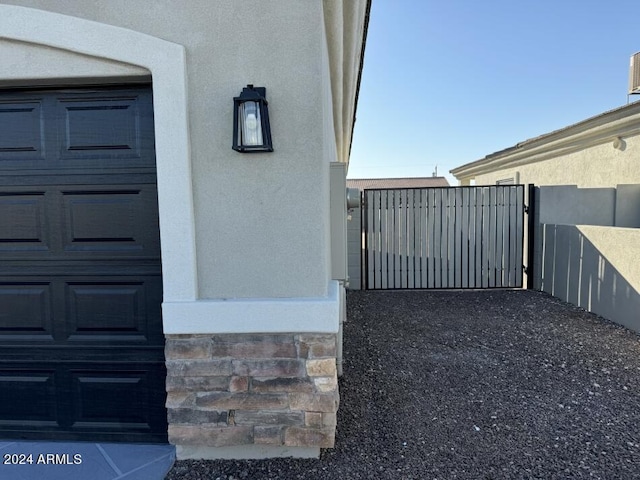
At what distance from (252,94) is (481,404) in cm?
306

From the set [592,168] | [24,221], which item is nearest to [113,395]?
[24,221]

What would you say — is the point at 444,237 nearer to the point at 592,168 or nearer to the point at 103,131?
the point at 592,168

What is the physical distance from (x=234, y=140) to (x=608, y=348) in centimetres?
487

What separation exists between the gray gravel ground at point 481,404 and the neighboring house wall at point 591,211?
2.17ft

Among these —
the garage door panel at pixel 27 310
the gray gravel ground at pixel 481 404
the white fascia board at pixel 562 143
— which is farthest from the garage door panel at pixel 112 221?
the white fascia board at pixel 562 143

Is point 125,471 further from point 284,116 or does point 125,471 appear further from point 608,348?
point 608,348

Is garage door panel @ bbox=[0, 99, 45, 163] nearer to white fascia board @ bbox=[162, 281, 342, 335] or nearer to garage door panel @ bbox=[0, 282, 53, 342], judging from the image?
garage door panel @ bbox=[0, 282, 53, 342]

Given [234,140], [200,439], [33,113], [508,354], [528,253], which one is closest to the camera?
[234,140]

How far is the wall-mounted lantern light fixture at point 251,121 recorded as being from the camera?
2.37m

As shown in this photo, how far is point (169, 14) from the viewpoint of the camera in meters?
2.46

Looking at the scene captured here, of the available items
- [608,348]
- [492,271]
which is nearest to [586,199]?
[492,271]

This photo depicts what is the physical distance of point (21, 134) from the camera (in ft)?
9.07

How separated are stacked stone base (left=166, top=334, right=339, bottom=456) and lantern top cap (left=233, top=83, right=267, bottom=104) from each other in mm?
1478

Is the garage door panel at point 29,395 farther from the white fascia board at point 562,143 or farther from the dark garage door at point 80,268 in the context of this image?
the white fascia board at point 562,143
